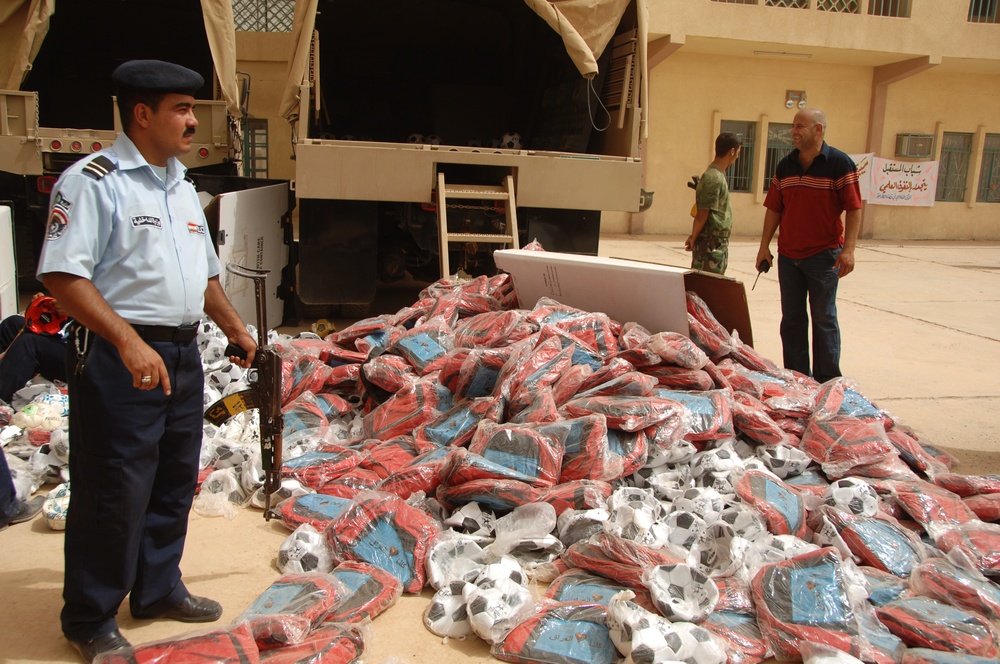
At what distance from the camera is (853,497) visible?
323 cm

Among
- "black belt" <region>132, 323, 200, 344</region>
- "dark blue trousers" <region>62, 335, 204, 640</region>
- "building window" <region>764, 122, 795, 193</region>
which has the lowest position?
"dark blue trousers" <region>62, 335, 204, 640</region>

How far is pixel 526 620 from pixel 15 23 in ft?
21.3

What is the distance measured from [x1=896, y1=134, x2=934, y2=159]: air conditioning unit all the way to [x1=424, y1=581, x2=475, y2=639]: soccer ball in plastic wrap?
16262mm

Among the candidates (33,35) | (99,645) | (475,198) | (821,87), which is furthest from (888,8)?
(99,645)

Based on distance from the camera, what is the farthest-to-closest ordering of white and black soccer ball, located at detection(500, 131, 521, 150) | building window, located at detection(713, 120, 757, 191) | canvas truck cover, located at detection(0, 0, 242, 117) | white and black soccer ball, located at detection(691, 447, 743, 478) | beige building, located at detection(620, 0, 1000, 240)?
1. building window, located at detection(713, 120, 757, 191)
2. beige building, located at detection(620, 0, 1000, 240)
3. white and black soccer ball, located at detection(500, 131, 521, 150)
4. canvas truck cover, located at detection(0, 0, 242, 117)
5. white and black soccer ball, located at detection(691, 447, 743, 478)

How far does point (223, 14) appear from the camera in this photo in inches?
262

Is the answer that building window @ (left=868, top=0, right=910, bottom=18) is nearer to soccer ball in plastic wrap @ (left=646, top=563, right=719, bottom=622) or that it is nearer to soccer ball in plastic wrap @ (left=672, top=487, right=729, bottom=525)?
soccer ball in plastic wrap @ (left=672, top=487, right=729, bottom=525)

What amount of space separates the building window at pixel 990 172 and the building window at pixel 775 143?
176 inches

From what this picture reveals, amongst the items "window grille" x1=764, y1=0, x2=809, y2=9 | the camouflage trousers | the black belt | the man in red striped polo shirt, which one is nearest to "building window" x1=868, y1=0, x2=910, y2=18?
"window grille" x1=764, y1=0, x2=809, y2=9

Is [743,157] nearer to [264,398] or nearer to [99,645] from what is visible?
[264,398]

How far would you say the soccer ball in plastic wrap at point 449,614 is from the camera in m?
2.54

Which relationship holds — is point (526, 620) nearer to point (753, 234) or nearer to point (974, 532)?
point (974, 532)

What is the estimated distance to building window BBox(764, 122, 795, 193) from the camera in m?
15.7

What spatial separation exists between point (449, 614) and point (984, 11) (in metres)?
17.7
